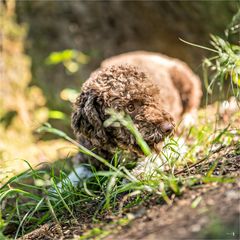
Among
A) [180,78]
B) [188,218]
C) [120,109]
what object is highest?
[120,109]

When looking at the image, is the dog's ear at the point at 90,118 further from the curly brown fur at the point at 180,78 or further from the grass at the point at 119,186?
the curly brown fur at the point at 180,78

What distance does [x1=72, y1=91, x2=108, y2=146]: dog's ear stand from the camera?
12.6ft

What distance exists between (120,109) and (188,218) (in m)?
1.86

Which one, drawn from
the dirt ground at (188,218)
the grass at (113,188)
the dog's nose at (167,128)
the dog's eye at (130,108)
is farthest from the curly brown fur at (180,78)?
the dirt ground at (188,218)

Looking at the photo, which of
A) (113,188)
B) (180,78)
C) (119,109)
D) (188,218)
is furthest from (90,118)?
(180,78)

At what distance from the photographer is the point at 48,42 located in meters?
8.44

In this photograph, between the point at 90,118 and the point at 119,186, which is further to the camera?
the point at 90,118

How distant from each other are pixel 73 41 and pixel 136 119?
4961 millimetres

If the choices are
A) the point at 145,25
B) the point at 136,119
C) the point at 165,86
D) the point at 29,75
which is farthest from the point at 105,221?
the point at 145,25

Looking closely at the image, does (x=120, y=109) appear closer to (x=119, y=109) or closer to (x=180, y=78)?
(x=119, y=109)

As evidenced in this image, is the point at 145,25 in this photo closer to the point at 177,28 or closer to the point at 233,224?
the point at 177,28

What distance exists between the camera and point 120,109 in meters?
3.88

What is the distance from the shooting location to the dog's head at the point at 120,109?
377 cm

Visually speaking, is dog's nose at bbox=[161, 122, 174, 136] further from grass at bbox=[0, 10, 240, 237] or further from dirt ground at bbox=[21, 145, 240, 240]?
dirt ground at bbox=[21, 145, 240, 240]
